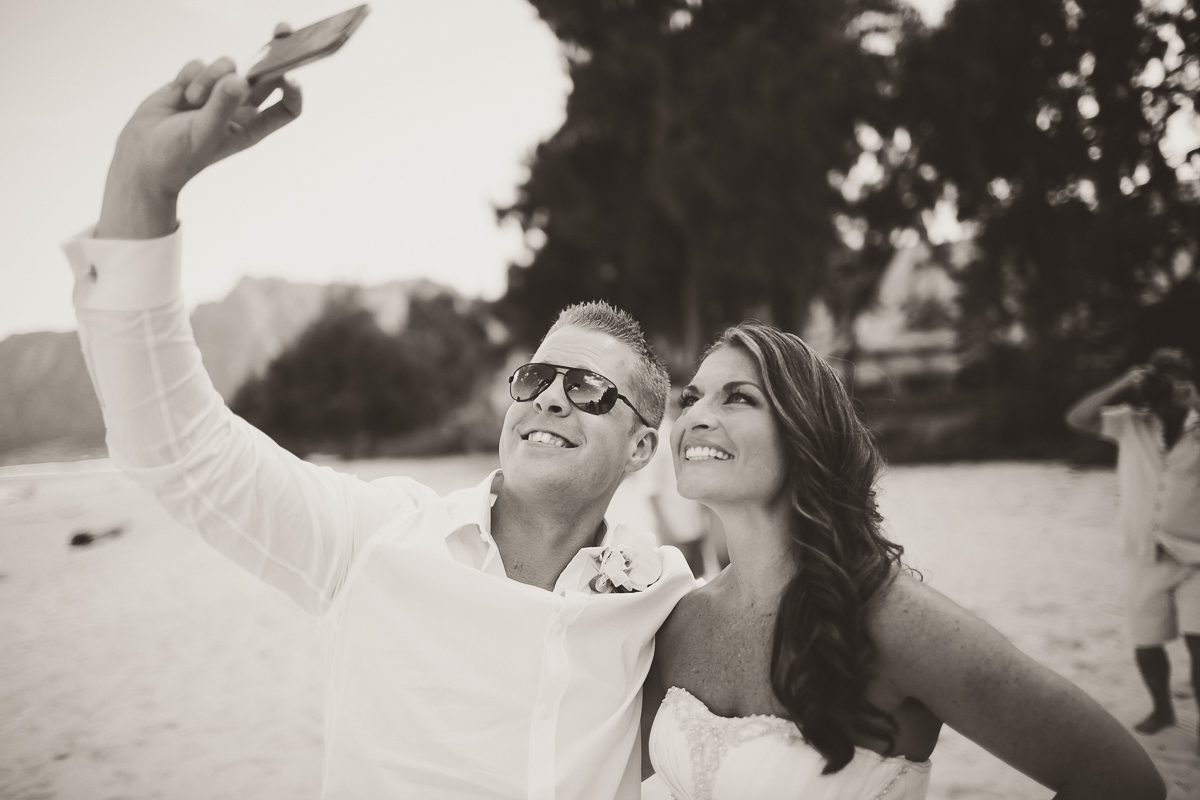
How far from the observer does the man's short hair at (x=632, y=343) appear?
2986 mm

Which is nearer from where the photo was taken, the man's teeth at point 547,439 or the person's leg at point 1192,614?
the man's teeth at point 547,439

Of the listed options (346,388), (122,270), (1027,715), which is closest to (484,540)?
(122,270)

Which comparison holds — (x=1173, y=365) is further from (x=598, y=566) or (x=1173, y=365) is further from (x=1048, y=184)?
(x=1048, y=184)

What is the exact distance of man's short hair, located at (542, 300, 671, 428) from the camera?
299 centimetres

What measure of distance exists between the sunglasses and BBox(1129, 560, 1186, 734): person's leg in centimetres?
506

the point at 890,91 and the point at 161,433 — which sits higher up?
the point at 890,91

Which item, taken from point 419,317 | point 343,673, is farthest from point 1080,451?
point 419,317

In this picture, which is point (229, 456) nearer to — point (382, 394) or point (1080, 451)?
point (1080, 451)

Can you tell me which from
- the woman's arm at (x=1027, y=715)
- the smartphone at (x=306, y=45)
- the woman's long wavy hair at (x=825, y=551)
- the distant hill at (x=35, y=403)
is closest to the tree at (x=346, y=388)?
the distant hill at (x=35, y=403)

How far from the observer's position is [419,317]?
44.2 metres

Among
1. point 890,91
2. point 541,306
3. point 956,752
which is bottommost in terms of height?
point 956,752

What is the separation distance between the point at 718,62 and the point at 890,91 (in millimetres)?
5674

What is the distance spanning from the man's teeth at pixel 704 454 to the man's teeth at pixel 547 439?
0.46 metres

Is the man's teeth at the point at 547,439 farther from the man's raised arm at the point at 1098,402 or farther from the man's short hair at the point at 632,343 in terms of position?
the man's raised arm at the point at 1098,402
